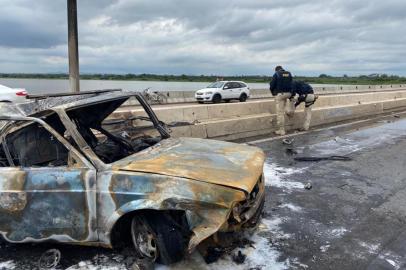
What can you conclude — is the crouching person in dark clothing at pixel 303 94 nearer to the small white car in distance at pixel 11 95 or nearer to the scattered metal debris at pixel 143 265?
the small white car in distance at pixel 11 95

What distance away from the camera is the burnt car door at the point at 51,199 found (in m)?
4.10

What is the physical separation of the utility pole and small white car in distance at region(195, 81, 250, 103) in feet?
60.3

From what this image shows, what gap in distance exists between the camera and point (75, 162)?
419 cm

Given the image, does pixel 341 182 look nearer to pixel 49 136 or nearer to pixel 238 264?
pixel 238 264

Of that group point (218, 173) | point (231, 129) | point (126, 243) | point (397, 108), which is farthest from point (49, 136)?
point (397, 108)

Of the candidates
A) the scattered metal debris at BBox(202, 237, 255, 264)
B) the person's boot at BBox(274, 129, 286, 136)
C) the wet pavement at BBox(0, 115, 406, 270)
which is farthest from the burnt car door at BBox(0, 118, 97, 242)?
the person's boot at BBox(274, 129, 286, 136)

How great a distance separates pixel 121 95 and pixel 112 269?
2041 mm

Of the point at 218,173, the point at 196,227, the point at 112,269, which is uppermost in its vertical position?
the point at 218,173

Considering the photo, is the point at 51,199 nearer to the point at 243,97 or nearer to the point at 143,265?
the point at 143,265

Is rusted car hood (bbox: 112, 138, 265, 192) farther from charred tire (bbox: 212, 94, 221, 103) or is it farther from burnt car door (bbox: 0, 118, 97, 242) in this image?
charred tire (bbox: 212, 94, 221, 103)

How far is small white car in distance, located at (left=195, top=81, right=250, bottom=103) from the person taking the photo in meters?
28.8

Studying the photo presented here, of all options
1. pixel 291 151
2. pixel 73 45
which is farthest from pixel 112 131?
pixel 291 151

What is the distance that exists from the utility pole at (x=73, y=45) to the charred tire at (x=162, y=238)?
23.5ft

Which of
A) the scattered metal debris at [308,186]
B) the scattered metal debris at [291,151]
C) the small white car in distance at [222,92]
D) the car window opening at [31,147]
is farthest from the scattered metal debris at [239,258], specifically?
the small white car in distance at [222,92]
